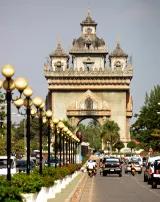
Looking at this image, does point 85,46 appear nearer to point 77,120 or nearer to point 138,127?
point 77,120

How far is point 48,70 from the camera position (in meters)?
164

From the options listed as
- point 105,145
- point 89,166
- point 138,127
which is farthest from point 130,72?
point 89,166

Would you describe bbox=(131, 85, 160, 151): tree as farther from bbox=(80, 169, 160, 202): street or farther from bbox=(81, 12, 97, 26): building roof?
bbox=(80, 169, 160, 202): street

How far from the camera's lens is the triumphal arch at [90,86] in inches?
6270

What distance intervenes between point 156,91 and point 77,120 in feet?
74.9

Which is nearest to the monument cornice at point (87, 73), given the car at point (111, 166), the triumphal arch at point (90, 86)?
the triumphal arch at point (90, 86)

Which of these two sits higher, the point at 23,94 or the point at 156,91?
the point at 156,91

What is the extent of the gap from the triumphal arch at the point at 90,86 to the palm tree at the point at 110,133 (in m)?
8.60

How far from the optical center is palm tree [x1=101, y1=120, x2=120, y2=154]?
5714 inches

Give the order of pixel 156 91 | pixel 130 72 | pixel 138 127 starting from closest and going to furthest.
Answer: pixel 138 127
pixel 156 91
pixel 130 72

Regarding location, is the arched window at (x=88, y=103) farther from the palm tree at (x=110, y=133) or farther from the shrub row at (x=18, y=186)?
the shrub row at (x=18, y=186)

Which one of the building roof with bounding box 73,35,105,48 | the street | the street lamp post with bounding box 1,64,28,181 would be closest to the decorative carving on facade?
the building roof with bounding box 73,35,105,48

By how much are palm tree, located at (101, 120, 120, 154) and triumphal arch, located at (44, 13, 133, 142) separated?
860 centimetres

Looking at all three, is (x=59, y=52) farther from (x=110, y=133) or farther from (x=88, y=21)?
(x=110, y=133)
